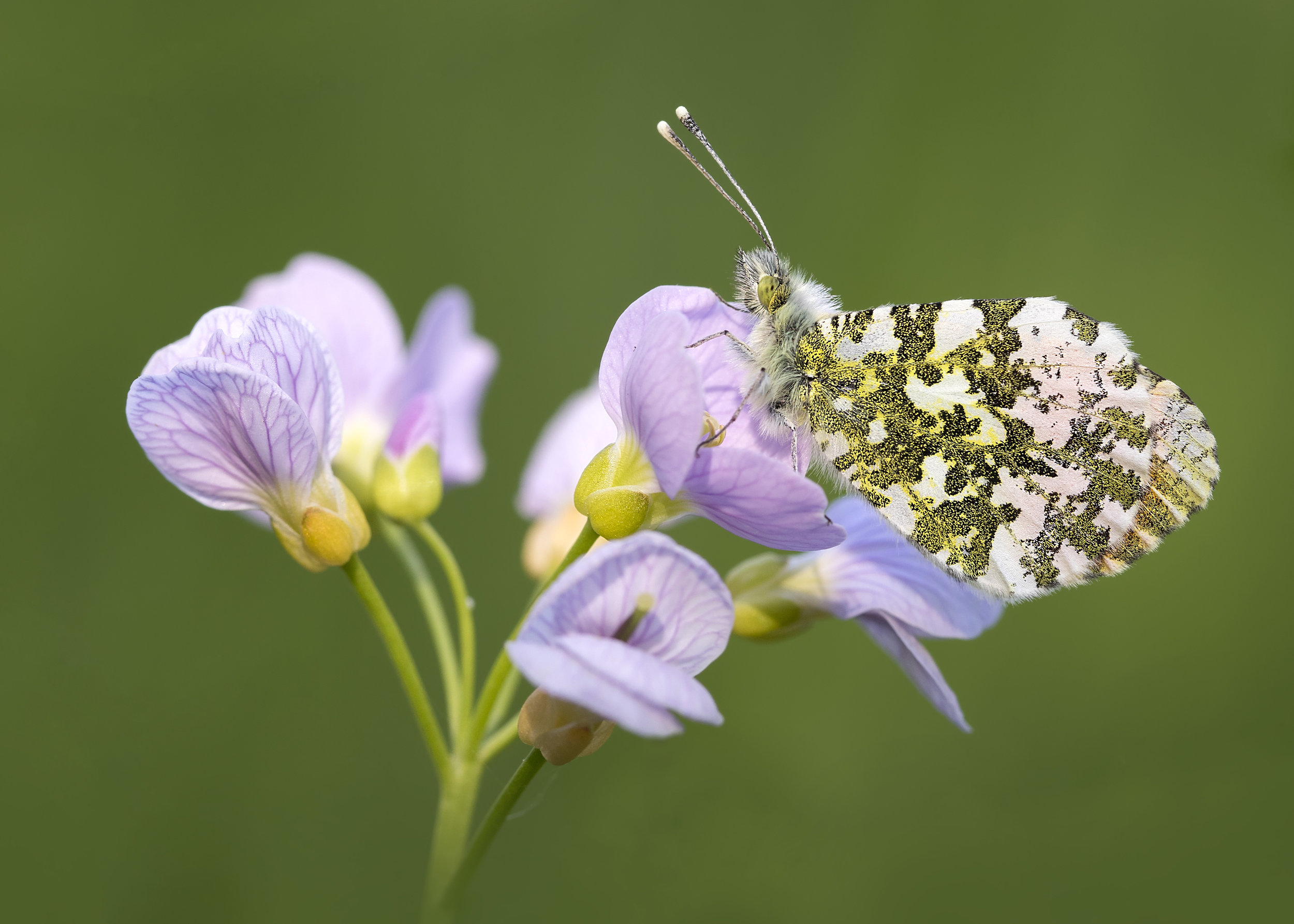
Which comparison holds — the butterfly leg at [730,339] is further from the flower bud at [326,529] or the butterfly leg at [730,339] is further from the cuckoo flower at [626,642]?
the flower bud at [326,529]

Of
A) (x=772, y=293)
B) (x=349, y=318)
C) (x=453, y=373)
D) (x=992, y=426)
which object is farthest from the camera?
(x=453, y=373)

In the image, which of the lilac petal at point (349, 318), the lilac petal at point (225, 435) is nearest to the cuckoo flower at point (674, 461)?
the lilac petal at point (225, 435)

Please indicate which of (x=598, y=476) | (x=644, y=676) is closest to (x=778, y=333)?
(x=598, y=476)

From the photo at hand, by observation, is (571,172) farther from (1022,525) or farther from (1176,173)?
(1022,525)

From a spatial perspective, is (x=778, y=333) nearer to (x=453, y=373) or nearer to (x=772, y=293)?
(x=772, y=293)

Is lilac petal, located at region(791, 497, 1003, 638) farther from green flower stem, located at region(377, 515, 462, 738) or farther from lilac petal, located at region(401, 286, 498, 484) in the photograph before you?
lilac petal, located at region(401, 286, 498, 484)

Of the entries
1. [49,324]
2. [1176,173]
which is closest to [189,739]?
[49,324]

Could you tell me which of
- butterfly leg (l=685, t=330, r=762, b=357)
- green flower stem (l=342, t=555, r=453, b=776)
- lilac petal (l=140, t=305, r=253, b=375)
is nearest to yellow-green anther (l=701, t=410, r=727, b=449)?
butterfly leg (l=685, t=330, r=762, b=357)
